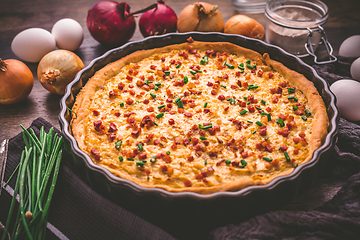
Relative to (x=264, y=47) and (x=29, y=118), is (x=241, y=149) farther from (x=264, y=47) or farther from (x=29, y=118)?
(x=29, y=118)

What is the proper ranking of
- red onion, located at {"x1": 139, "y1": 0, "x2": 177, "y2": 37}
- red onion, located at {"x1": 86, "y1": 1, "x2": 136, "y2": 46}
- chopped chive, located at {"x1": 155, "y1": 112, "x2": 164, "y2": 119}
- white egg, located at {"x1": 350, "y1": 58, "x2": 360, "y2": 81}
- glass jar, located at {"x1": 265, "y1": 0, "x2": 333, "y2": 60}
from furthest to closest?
red onion, located at {"x1": 139, "y1": 0, "x2": 177, "y2": 37} < red onion, located at {"x1": 86, "y1": 1, "x2": 136, "y2": 46} < glass jar, located at {"x1": 265, "y1": 0, "x2": 333, "y2": 60} < white egg, located at {"x1": 350, "y1": 58, "x2": 360, "y2": 81} < chopped chive, located at {"x1": 155, "y1": 112, "x2": 164, "y2": 119}

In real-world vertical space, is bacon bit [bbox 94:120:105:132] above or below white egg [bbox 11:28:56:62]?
below

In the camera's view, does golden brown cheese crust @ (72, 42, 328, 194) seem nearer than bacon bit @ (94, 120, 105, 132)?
Yes

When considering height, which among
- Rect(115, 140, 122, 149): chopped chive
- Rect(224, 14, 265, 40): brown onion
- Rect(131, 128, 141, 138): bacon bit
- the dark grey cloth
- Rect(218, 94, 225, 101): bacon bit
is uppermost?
Rect(224, 14, 265, 40): brown onion

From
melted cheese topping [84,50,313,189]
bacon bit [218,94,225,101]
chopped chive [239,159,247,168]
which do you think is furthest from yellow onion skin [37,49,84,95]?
chopped chive [239,159,247,168]

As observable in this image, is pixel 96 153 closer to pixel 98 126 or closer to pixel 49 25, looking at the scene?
pixel 98 126

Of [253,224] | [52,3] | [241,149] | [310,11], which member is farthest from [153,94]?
[52,3]

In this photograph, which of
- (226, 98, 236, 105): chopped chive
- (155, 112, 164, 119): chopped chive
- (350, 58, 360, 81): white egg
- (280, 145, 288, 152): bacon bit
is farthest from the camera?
(350, 58, 360, 81): white egg

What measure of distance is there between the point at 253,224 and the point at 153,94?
149 centimetres

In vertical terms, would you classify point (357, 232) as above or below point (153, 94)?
below

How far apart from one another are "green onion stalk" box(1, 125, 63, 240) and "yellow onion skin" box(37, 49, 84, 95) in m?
0.61

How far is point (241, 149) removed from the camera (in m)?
2.54

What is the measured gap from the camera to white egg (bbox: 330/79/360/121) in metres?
2.84

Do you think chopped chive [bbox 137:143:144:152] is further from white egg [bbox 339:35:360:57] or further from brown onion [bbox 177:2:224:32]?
white egg [bbox 339:35:360:57]
